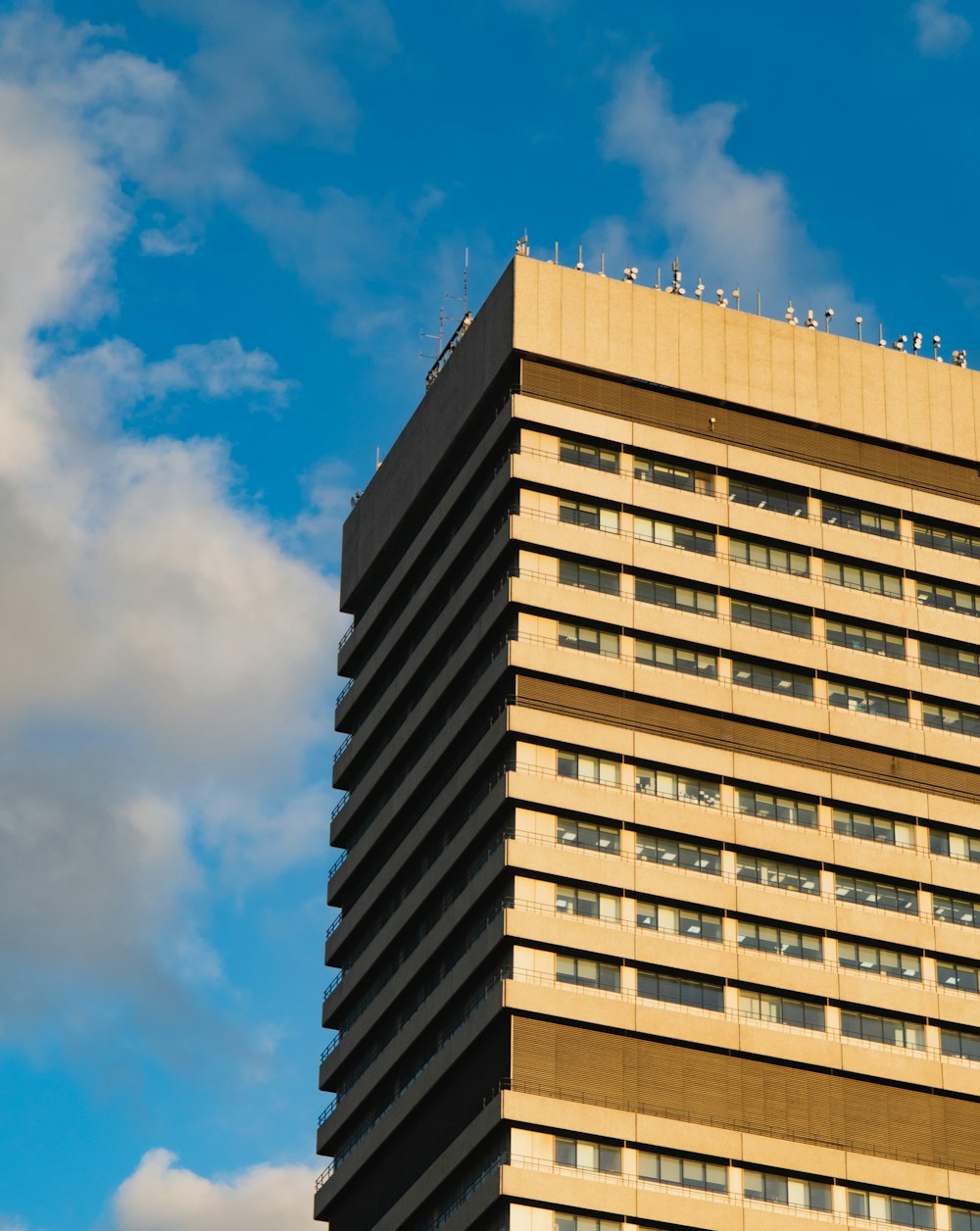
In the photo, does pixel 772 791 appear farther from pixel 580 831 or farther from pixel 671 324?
pixel 671 324

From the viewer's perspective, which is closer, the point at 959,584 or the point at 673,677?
the point at 673,677

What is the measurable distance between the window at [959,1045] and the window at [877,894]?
7.23m

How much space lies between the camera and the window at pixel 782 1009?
142125 mm

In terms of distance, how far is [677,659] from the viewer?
150500mm

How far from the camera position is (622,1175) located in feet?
440

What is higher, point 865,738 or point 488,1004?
point 865,738

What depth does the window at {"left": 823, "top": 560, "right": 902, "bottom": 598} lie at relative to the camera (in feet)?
514

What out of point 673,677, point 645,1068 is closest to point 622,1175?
point 645,1068

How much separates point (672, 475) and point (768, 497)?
20.9 ft

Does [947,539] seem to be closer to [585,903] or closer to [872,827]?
[872,827]

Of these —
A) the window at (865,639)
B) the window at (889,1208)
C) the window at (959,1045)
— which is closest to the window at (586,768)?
the window at (865,639)

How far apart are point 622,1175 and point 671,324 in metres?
51.5

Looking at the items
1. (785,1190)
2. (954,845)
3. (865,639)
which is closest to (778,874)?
(954,845)

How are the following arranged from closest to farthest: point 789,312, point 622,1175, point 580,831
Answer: point 622,1175, point 580,831, point 789,312
